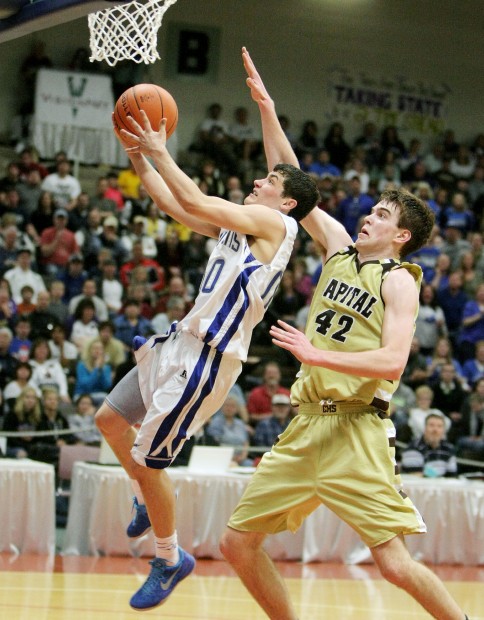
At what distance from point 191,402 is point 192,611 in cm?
256

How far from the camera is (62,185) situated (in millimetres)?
16531

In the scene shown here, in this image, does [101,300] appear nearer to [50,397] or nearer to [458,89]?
[50,397]

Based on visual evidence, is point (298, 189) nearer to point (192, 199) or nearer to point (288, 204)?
point (288, 204)

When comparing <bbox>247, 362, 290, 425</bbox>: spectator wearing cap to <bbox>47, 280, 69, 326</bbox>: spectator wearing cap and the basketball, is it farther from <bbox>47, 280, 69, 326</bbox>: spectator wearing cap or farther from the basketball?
the basketball

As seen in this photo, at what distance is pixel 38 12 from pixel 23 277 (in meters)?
9.20

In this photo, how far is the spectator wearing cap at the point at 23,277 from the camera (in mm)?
14336

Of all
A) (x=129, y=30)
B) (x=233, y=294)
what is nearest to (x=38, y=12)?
(x=129, y=30)

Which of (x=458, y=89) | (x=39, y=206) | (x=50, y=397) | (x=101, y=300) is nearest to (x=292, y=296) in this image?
(x=101, y=300)

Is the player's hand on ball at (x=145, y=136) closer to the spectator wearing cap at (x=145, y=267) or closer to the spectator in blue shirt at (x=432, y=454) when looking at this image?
the spectator in blue shirt at (x=432, y=454)

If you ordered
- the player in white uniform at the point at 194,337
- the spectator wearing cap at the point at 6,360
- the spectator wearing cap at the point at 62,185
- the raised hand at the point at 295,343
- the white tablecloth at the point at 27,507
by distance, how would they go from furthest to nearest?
1. the spectator wearing cap at the point at 62,185
2. the spectator wearing cap at the point at 6,360
3. the white tablecloth at the point at 27,507
4. the player in white uniform at the point at 194,337
5. the raised hand at the point at 295,343

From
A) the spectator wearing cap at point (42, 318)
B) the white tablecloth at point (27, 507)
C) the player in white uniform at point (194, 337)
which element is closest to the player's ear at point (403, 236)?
the player in white uniform at point (194, 337)

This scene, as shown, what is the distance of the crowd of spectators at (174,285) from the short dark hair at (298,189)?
20.1 feet

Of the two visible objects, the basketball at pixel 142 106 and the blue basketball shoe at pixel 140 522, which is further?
the blue basketball shoe at pixel 140 522

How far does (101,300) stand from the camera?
14.4 meters
